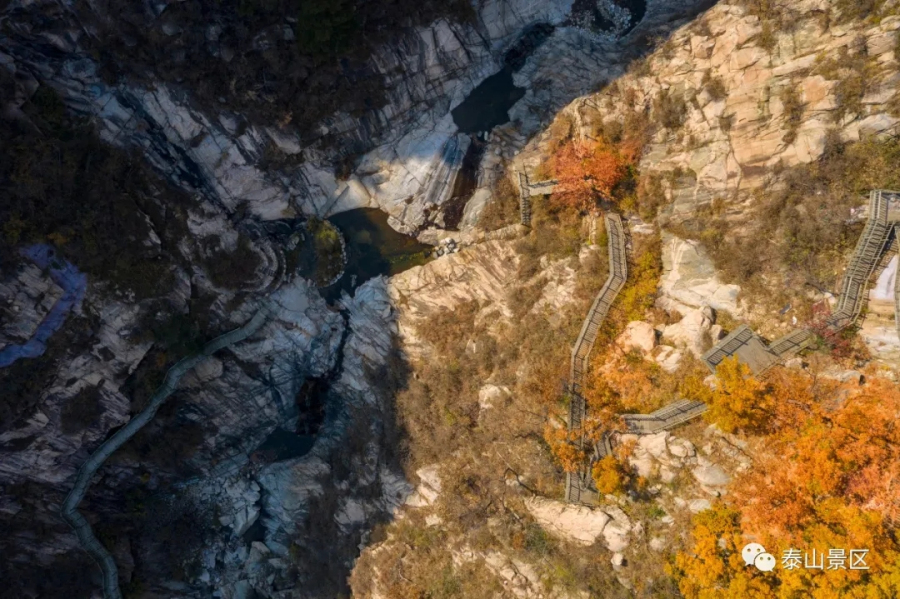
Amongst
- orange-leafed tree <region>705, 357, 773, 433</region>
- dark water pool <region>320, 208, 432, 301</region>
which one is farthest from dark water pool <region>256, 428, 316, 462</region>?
orange-leafed tree <region>705, 357, 773, 433</region>

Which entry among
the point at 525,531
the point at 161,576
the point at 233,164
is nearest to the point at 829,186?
the point at 525,531

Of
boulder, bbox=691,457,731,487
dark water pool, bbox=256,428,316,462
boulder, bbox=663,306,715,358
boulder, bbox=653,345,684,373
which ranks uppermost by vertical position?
dark water pool, bbox=256,428,316,462

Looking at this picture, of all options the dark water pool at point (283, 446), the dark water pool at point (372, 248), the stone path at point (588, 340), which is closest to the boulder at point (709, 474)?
the stone path at point (588, 340)

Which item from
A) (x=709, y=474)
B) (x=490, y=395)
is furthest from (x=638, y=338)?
(x=490, y=395)

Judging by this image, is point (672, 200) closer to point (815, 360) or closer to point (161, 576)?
point (815, 360)

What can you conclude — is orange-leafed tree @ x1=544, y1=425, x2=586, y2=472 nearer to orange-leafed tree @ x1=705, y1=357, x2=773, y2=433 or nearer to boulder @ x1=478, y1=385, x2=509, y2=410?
boulder @ x1=478, y1=385, x2=509, y2=410

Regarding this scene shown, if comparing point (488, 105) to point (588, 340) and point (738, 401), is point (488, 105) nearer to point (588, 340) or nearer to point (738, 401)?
point (588, 340)
